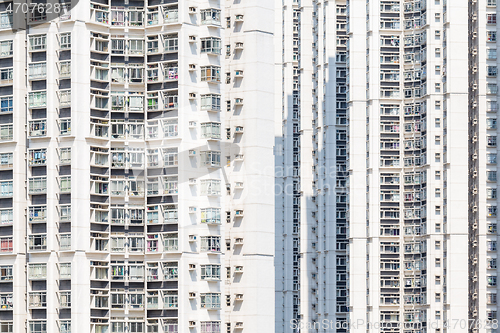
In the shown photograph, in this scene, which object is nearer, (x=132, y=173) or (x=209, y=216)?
(x=209, y=216)

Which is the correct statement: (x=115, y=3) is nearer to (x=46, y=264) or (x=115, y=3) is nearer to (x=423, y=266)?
(x=46, y=264)

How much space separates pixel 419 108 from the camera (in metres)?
92.2

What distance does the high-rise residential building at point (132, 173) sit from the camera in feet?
203

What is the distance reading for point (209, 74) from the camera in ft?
208

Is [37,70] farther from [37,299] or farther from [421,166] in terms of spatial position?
[421,166]

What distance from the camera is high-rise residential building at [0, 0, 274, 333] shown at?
203ft

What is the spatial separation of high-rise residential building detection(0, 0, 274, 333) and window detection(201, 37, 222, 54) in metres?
0.09

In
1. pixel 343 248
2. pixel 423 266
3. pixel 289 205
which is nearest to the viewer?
pixel 423 266

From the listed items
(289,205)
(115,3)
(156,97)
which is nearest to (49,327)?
(156,97)

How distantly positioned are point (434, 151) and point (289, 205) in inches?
1049

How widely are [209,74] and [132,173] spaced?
690 centimetres

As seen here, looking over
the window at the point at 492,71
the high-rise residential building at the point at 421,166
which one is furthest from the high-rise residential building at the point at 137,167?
the window at the point at 492,71

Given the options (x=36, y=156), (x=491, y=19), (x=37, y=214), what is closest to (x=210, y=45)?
(x=36, y=156)

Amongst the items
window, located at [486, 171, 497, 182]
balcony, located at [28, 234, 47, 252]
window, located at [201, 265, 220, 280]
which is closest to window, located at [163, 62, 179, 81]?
window, located at [201, 265, 220, 280]
